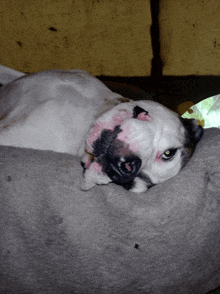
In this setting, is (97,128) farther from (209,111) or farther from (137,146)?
(209,111)

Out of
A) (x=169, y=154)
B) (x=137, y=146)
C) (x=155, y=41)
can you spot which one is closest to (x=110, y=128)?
(x=137, y=146)

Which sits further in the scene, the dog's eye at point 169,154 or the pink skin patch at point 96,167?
the dog's eye at point 169,154

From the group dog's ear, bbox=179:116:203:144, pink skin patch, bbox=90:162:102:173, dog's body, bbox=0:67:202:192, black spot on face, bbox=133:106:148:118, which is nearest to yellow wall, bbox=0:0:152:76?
dog's body, bbox=0:67:202:192

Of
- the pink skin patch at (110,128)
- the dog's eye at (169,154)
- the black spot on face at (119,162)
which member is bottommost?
the dog's eye at (169,154)

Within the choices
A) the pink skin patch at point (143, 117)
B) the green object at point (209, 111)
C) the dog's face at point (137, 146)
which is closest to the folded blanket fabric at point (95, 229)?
the dog's face at point (137, 146)

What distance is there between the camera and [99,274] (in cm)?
115

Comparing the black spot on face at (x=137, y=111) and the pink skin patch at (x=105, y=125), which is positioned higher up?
the black spot on face at (x=137, y=111)

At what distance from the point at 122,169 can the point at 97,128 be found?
23 cm

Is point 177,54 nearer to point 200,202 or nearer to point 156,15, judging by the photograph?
point 156,15

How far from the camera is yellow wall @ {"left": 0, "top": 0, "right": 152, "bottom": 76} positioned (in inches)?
87.7

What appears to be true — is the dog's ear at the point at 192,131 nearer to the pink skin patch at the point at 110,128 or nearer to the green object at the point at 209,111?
the pink skin patch at the point at 110,128

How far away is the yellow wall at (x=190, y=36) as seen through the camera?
83.7 inches

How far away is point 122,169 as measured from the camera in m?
1.07

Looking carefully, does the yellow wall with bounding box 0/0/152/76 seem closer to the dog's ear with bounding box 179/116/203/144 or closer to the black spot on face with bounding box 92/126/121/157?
the dog's ear with bounding box 179/116/203/144
